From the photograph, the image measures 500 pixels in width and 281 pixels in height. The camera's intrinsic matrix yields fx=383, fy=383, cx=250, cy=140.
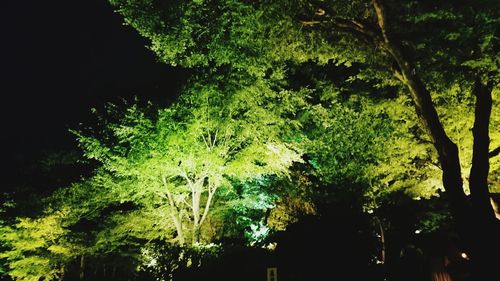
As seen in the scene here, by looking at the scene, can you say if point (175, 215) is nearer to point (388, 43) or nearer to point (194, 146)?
point (194, 146)

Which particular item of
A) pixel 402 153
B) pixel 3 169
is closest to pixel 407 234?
pixel 402 153

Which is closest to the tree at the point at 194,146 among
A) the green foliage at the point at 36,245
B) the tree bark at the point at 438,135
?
the green foliage at the point at 36,245

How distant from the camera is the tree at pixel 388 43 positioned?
801cm

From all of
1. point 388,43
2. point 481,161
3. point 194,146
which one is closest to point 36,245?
point 194,146

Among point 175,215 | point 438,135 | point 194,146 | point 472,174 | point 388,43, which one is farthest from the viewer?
point 175,215

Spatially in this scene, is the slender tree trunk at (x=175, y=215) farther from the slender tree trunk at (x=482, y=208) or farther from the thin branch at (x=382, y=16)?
the slender tree trunk at (x=482, y=208)

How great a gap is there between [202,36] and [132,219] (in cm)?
950

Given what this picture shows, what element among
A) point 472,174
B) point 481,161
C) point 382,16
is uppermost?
point 382,16

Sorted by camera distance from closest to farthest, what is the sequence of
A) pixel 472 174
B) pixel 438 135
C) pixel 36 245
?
pixel 438 135, pixel 472 174, pixel 36 245

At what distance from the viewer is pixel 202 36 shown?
1501cm

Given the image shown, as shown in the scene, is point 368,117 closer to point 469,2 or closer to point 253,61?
point 253,61

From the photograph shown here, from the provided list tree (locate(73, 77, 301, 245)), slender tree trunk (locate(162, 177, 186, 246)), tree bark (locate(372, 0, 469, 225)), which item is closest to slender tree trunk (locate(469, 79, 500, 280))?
tree bark (locate(372, 0, 469, 225))

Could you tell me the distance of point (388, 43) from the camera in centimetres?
873

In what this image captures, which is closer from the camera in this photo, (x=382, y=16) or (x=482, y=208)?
(x=482, y=208)
